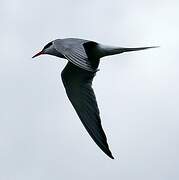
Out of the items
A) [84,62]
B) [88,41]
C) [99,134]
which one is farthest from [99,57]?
[84,62]

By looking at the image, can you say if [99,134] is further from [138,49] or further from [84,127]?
[138,49]

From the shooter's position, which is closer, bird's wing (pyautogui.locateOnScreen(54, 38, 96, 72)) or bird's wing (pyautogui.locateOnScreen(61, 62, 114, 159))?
bird's wing (pyautogui.locateOnScreen(54, 38, 96, 72))

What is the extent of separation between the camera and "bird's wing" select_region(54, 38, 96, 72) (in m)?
13.9

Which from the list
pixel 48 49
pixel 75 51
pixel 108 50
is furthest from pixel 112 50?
pixel 75 51

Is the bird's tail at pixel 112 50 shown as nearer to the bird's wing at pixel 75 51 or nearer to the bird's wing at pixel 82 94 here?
the bird's wing at pixel 75 51

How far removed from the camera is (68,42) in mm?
15633

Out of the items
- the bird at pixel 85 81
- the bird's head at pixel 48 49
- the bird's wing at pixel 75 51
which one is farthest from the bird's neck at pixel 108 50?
the bird's head at pixel 48 49

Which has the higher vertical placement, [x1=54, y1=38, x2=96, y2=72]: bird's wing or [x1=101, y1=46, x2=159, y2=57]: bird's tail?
[x1=54, y1=38, x2=96, y2=72]: bird's wing

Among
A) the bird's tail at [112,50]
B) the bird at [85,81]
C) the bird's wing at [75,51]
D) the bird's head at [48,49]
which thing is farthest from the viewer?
the bird's head at [48,49]

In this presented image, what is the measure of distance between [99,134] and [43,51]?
8.55ft

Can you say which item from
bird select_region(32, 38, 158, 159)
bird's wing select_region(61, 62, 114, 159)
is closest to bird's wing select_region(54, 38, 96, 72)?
bird select_region(32, 38, 158, 159)

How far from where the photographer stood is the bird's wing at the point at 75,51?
13.9 m

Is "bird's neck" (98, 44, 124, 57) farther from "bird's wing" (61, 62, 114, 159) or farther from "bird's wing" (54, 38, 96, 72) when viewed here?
"bird's wing" (61, 62, 114, 159)

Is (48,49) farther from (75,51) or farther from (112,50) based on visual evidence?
(75,51)
